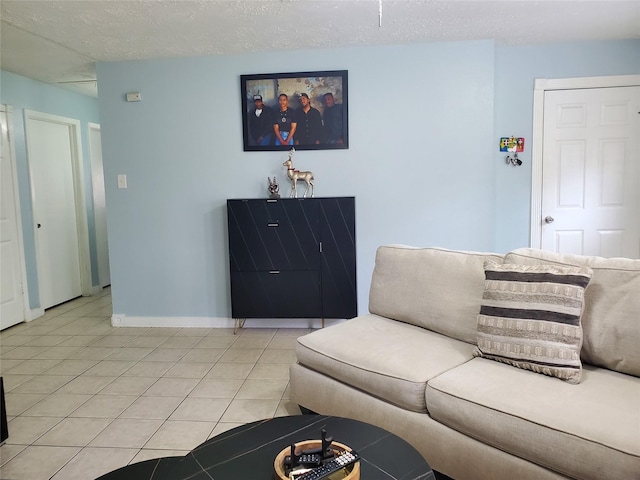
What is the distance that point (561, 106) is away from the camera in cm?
383

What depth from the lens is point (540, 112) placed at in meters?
3.84

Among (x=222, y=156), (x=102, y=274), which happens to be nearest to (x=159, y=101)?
(x=222, y=156)

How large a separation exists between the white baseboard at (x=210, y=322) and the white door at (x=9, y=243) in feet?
3.04

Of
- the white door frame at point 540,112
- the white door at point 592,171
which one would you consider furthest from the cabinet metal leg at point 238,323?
the white door at point 592,171

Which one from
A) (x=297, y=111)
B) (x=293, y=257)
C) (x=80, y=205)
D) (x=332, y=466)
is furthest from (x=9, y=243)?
(x=332, y=466)

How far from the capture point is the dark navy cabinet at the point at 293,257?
3.65 metres

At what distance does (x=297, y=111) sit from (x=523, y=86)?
187cm

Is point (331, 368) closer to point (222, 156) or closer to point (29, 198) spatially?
point (222, 156)

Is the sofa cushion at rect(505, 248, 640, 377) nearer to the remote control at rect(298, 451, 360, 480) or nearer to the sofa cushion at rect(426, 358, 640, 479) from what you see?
the sofa cushion at rect(426, 358, 640, 479)

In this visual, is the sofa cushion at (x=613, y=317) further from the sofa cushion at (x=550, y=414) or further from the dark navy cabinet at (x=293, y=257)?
the dark navy cabinet at (x=293, y=257)

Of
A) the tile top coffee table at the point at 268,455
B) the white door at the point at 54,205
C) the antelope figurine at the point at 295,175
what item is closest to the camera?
the tile top coffee table at the point at 268,455

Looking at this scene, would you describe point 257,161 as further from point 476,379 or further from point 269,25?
point 476,379

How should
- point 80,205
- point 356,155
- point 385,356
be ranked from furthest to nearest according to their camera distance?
point 80,205, point 356,155, point 385,356

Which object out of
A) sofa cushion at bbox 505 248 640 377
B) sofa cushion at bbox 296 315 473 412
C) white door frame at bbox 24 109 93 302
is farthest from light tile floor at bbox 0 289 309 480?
sofa cushion at bbox 505 248 640 377
